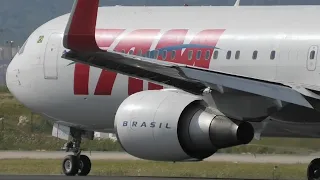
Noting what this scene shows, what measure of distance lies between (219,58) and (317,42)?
2609mm

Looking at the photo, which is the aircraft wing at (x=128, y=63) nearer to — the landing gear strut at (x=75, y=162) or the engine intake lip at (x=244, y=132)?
the engine intake lip at (x=244, y=132)

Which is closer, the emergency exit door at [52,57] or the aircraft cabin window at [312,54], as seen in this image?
the aircraft cabin window at [312,54]

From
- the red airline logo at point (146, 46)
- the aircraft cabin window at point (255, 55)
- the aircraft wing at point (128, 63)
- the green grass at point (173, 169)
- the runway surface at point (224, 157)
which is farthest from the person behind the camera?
the runway surface at point (224, 157)

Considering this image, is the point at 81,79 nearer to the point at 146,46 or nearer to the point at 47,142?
the point at 146,46

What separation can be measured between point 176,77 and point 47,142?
31080 mm

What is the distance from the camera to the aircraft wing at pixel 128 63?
894 inches

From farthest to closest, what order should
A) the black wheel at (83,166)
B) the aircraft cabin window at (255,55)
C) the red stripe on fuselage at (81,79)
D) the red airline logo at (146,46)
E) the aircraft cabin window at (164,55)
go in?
the black wheel at (83,166) < the red stripe on fuselage at (81,79) < the aircraft cabin window at (164,55) < the red airline logo at (146,46) < the aircraft cabin window at (255,55)

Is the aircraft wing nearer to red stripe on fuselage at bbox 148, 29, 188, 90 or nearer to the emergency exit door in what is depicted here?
red stripe on fuselage at bbox 148, 29, 188, 90

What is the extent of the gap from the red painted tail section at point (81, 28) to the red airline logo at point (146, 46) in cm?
529

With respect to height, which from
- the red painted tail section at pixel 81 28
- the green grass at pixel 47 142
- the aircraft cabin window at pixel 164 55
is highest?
the red painted tail section at pixel 81 28

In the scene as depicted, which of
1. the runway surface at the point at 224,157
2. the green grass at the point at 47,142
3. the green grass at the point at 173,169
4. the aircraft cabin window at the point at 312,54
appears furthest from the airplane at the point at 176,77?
the runway surface at the point at 224,157

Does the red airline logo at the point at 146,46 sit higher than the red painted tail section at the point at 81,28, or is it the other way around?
the red painted tail section at the point at 81,28

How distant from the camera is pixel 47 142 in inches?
2125

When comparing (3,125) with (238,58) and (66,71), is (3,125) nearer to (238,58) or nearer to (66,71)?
(66,71)
